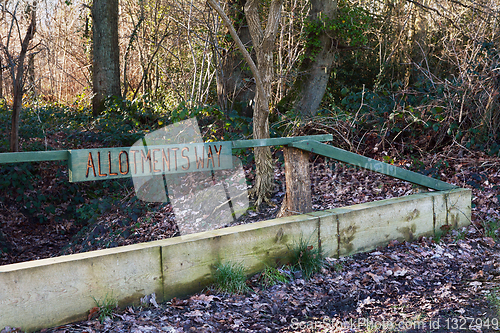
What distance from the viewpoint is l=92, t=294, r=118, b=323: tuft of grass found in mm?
3232

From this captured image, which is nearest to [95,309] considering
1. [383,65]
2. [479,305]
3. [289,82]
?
[479,305]

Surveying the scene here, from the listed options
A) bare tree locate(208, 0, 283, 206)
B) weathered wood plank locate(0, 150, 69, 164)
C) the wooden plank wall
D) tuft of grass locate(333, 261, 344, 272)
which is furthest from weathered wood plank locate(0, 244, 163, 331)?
bare tree locate(208, 0, 283, 206)

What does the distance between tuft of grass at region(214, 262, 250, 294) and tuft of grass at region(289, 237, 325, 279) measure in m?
0.63

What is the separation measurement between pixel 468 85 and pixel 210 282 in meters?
6.31

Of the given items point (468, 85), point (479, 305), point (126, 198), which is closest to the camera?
point (479, 305)

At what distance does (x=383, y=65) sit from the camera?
34.1 ft

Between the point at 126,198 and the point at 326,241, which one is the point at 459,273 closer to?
the point at 326,241

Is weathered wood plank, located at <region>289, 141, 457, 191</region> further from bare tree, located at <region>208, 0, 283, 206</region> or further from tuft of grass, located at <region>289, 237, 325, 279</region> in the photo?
bare tree, located at <region>208, 0, 283, 206</region>

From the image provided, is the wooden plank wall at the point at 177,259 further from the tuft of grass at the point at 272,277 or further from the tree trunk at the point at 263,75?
the tree trunk at the point at 263,75

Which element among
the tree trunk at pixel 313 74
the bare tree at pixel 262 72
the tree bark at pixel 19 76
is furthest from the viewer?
the tree trunk at pixel 313 74

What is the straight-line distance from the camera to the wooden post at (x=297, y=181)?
4758 mm

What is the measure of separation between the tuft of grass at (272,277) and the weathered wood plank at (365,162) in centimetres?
136

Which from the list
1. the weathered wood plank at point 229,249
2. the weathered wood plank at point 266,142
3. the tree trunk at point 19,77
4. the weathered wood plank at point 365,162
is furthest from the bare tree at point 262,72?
the tree trunk at point 19,77

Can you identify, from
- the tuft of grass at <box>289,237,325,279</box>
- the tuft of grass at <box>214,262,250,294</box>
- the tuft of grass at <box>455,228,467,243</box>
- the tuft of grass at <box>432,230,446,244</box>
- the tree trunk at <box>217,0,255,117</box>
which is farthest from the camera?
the tree trunk at <box>217,0,255,117</box>
